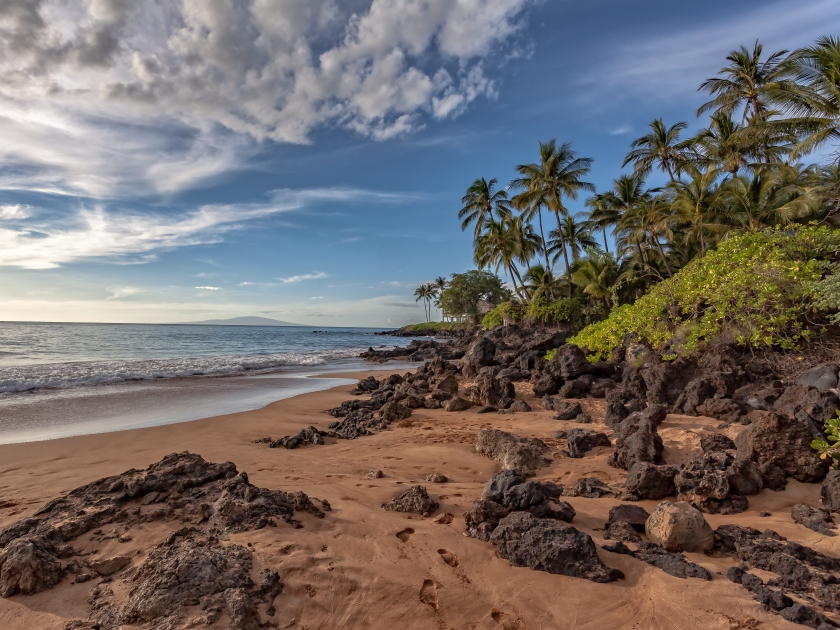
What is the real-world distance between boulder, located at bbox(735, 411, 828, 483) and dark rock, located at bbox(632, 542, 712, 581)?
7.75 feet

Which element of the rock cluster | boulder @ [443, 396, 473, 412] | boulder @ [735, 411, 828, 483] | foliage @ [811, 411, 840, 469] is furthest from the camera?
boulder @ [443, 396, 473, 412]

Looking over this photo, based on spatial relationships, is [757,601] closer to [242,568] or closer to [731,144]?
[242,568]

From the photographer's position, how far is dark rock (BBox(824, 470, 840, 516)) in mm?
4316

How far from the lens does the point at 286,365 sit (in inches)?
1002

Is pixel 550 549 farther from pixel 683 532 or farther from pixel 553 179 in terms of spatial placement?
pixel 553 179

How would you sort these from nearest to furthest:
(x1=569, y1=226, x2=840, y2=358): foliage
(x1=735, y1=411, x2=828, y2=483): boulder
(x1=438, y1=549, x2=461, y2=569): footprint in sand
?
(x1=438, y1=549, x2=461, y2=569): footprint in sand → (x1=735, y1=411, x2=828, y2=483): boulder → (x1=569, y1=226, x2=840, y2=358): foliage

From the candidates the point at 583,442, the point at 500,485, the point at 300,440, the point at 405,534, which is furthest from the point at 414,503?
the point at 300,440

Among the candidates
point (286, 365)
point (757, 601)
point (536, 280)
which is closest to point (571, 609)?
point (757, 601)

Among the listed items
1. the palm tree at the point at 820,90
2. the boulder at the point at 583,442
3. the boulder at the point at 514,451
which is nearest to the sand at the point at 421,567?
the boulder at the point at 514,451

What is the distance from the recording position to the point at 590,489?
17.0ft

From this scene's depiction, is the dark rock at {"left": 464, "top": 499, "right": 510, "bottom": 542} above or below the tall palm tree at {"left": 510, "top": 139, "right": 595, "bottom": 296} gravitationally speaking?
below

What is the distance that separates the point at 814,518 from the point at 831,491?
59 cm

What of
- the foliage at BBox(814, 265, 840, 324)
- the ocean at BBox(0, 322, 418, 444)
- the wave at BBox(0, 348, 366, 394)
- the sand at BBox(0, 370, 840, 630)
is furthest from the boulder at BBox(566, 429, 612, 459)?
the wave at BBox(0, 348, 366, 394)

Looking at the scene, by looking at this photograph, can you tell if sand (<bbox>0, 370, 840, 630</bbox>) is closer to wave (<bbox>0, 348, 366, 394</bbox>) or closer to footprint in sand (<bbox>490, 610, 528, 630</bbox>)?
footprint in sand (<bbox>490, 610, 528, 630</bbox>)
